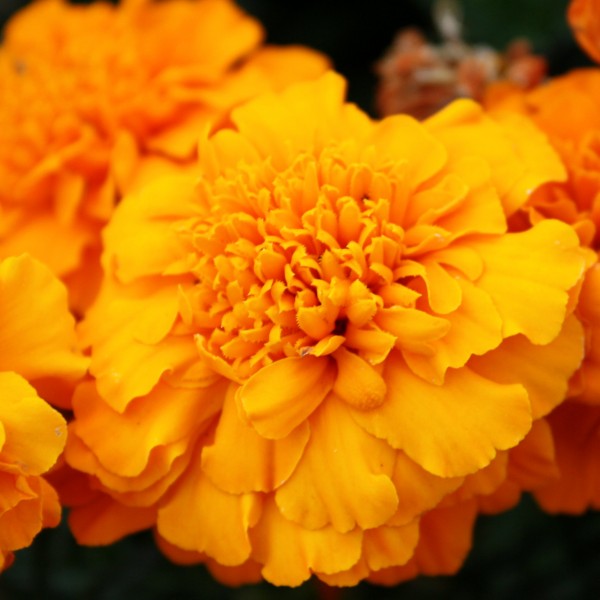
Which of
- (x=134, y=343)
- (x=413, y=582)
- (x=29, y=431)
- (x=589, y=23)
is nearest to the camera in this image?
(x=29, y=431)

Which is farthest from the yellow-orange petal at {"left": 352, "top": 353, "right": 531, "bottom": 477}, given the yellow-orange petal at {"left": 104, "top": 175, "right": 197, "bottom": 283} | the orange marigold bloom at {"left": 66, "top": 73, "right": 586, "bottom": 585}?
the yellow-orange petal at {"left": 104, "top": 175, "right": 197, "bottom": 283}

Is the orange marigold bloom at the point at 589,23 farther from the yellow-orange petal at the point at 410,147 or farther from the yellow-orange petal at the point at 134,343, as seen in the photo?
the yellow-orange petal at the point at 134,343

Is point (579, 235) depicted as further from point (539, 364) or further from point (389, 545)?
point (389, 545)

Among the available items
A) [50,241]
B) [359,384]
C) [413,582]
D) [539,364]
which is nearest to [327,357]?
[359,384]

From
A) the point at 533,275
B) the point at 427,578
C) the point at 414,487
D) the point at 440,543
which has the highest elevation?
the point at 533,275

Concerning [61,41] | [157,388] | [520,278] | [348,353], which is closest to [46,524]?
[157,388]

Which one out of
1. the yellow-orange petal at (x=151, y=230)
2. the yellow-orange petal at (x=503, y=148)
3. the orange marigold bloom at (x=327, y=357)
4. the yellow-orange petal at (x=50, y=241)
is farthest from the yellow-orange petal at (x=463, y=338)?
the yellow-orange petal at (x=50, y=241)

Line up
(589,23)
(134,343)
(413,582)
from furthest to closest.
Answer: (413,582) → (589,23) → (134,343)

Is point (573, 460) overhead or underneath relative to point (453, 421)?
underneath
